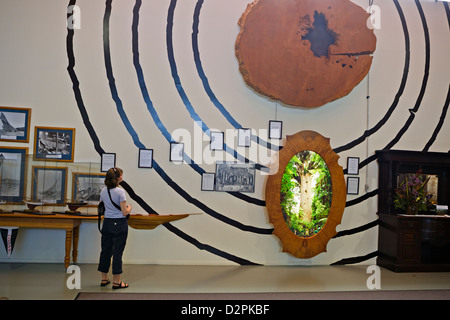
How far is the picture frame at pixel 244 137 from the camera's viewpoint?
6160 millimetres

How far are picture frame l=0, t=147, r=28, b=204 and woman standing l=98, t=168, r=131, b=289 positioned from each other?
1620 millimetres

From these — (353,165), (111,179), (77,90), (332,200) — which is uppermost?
(77,90)

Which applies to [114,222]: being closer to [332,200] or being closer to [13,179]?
[13,179]

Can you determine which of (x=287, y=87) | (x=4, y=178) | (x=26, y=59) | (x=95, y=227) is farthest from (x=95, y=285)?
(x=287, y=87)

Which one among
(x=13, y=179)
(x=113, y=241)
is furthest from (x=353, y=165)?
(x=13, y=179)

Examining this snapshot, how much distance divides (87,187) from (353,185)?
401 centimetres

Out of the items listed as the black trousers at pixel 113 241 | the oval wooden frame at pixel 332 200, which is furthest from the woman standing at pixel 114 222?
the oval wooden frame at pixel 332 200

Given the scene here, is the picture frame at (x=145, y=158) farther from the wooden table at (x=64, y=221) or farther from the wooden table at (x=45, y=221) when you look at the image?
the wooden table at (x=45, y=221)

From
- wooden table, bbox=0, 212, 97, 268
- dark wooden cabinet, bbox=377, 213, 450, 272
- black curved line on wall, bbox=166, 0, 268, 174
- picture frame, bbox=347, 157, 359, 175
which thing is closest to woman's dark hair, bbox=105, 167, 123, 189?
wooden table, bbox=0, 212, 97, 268

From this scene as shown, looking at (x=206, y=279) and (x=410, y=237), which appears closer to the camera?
(x=206, y=279)

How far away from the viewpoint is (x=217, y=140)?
6.10 meters

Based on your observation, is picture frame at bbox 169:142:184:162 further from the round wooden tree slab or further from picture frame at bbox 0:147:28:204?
picture frame at bbox 0:147:28:204

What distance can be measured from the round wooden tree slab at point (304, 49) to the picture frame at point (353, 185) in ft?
4.23
